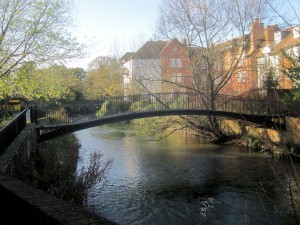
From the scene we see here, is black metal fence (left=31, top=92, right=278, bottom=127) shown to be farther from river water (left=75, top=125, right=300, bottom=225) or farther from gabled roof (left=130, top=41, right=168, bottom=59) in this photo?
gabled roof (left=130, top=41, right=168, bottom=59)

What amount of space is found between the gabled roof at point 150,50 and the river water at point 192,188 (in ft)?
28.5

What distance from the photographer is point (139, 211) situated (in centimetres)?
974

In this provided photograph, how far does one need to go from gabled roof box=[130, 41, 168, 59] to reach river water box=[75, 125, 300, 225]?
28.5 feet

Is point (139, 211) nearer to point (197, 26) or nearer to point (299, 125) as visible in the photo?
point (299, 125)

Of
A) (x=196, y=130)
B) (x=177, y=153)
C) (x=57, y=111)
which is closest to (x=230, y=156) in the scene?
(x=177, y=153)

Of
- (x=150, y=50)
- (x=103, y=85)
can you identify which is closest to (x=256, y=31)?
(x=150, y=50)

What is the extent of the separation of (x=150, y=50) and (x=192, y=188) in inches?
657

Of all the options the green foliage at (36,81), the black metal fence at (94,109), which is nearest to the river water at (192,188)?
the black metal fence at (94,109)

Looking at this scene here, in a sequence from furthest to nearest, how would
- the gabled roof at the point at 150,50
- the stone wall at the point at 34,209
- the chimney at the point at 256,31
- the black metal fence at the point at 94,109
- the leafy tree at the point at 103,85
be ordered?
the leafy tree at the point at 103,85 < the gabled roof at the point at 150,50 < the chimney at the point at 256,31 < the black metal fence at the point at 94,109 < the stone wall at the point at 34,209

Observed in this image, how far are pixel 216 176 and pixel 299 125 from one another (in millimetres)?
6574

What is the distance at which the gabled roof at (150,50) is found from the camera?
2559cm

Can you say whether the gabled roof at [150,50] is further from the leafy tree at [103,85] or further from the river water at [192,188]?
the leafy tree at [103,85]

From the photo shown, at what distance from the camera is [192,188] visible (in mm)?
12078

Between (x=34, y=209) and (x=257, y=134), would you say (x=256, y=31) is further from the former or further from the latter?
(x=34, y=209)
